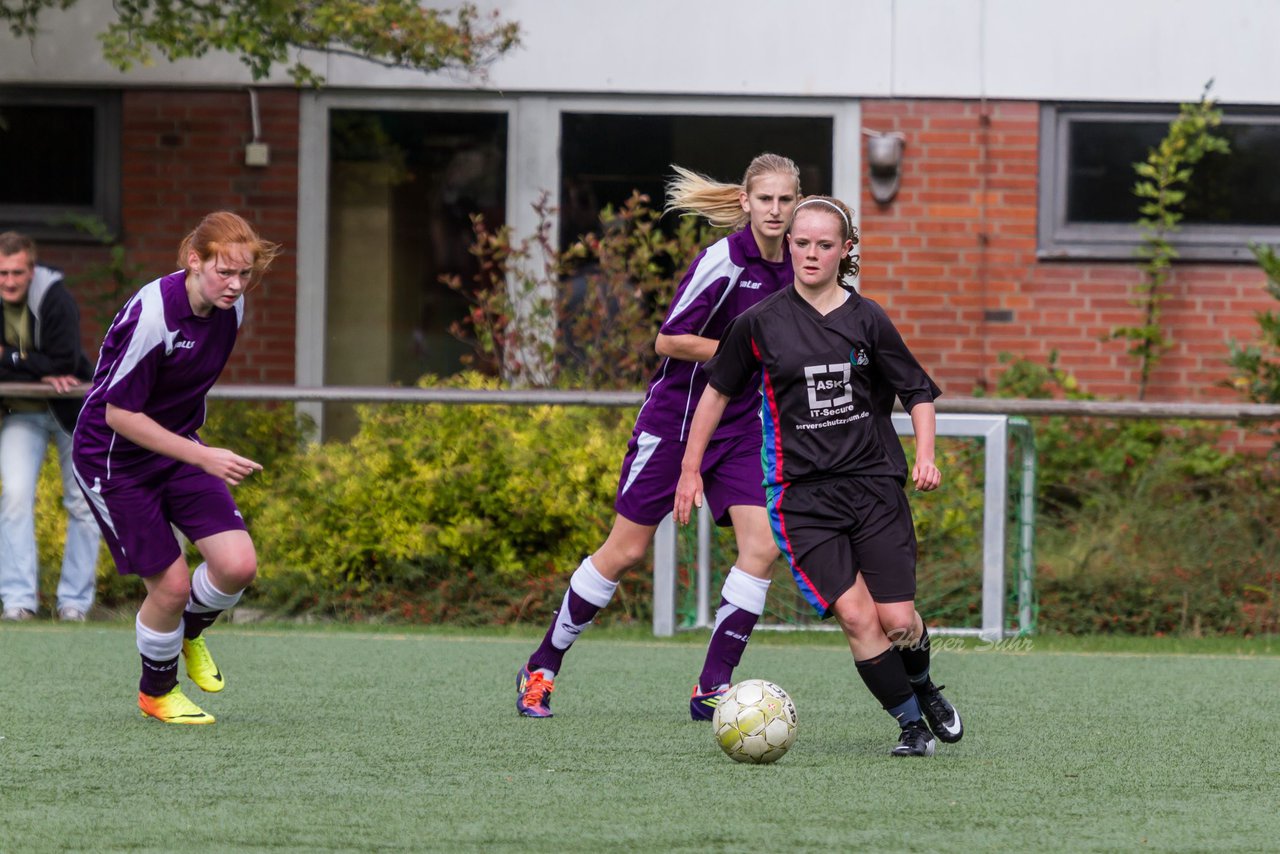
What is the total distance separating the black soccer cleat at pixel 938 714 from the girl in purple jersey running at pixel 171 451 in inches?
79.7

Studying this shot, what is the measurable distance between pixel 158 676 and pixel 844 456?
2.28 meters

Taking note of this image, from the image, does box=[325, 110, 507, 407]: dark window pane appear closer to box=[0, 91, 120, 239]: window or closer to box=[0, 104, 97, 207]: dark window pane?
box=[0, 91, 120, 239]: window

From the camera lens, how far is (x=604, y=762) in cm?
509

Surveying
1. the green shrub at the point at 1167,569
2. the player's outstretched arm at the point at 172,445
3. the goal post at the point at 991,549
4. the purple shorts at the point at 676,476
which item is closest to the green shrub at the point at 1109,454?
→ the green shrub at the point at 1167,569

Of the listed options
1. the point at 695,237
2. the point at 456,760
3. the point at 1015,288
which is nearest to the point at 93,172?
the point at 695,237

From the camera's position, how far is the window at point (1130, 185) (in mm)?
11531

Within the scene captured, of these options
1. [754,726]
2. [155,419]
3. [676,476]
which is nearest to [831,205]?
[676,476]

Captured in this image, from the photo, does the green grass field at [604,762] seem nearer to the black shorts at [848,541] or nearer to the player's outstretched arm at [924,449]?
the black shorts at [848,541]

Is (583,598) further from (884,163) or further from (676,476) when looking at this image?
(884,163)

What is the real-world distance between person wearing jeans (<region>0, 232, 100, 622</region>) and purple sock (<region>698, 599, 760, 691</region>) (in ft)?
14.2

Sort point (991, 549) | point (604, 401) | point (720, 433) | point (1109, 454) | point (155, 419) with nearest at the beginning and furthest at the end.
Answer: point (155, 419)
point (720, 433)
point (991, 549)
point (604, 401)
point (1109, 454)

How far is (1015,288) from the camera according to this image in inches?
457

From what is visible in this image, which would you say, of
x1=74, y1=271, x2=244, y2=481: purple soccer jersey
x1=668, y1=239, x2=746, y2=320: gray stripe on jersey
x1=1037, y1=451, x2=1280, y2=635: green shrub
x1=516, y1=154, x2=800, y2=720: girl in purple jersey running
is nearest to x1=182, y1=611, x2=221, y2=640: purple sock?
x1=74, y1=271, x2=244, y2=481: purple soccer jersey

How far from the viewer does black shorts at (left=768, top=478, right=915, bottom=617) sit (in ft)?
16.8
